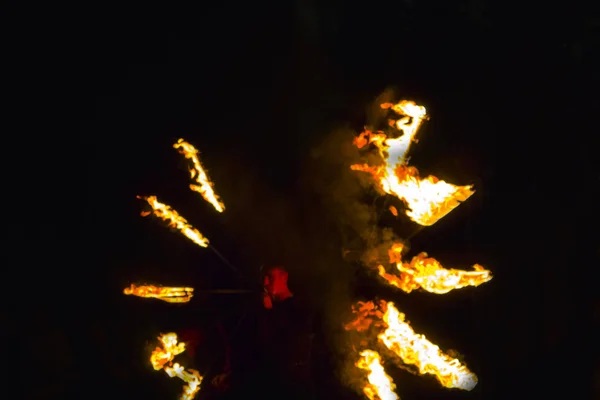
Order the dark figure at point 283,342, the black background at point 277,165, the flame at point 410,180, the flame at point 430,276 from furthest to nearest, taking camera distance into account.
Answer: the dark figure at point 283,342 < the black background at point 277,165 < the flame at point 430,276 < the flame at point 410,180

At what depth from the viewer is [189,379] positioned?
4.71 metres

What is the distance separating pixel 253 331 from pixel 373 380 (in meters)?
1.30

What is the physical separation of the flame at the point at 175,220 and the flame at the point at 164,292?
506 mm

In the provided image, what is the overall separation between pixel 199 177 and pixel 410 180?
2059 millimetres

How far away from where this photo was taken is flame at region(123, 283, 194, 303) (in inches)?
185

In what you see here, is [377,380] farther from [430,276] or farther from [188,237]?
[188,237]

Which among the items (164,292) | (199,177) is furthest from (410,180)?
(164,292)

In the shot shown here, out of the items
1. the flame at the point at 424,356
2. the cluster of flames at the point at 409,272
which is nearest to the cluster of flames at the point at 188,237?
the cluster of flames at the point at 409,272

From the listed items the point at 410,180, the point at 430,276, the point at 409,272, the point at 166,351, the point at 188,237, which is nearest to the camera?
the point at 410,180

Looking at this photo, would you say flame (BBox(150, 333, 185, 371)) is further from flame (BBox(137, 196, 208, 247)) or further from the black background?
flame (BBox(137, 196, 208, 247))

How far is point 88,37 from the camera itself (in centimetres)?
509

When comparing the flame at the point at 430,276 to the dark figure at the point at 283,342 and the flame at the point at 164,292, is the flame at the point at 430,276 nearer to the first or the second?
the dark figure at the point at 283,342

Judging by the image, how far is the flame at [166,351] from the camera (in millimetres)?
4510

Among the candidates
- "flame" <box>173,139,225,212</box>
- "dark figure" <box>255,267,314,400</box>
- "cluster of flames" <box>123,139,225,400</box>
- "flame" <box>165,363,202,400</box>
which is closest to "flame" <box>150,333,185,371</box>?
"cluster of flames" <box>123,139,225,400</box>
